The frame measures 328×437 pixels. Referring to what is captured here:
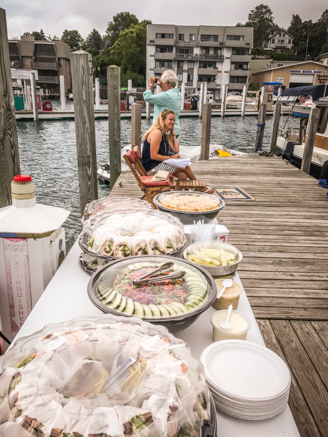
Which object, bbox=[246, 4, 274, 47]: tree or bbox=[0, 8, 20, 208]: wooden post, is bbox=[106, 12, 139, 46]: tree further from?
bbox=[0, 8, 20, 208]: wooden post

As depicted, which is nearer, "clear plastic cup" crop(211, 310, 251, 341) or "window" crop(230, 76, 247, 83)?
"clear plastic cup" crop(211, 310, 251, 341)

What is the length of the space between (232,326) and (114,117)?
624cm

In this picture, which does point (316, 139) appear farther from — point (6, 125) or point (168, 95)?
point (6, 125)

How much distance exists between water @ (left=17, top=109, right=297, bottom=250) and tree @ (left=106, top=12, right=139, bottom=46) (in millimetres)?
60264

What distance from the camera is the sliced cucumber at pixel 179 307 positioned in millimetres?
1392

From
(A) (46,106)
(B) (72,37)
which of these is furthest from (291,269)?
(B) (72,37)

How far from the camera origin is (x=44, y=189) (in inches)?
517

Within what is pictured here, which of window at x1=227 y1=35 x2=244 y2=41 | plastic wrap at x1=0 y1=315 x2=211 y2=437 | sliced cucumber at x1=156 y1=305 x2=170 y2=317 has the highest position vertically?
window at x1=227 y1=35 x2=244 y2=41

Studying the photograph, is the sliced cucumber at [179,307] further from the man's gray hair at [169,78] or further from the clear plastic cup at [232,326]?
the man's gray hair at [169,78]

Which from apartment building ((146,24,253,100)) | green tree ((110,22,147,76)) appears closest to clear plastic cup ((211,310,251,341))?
apartment building ((146,24,253,100))

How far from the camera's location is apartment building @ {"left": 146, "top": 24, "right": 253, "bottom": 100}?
59.7 meters

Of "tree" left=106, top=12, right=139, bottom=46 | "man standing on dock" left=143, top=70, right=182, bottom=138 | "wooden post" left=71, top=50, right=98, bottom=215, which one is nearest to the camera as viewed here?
"wooden post" left=71, top=50, right=98, bottom=215

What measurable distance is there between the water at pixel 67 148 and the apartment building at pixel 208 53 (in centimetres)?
2706

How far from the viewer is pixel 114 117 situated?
7070 millimetres
